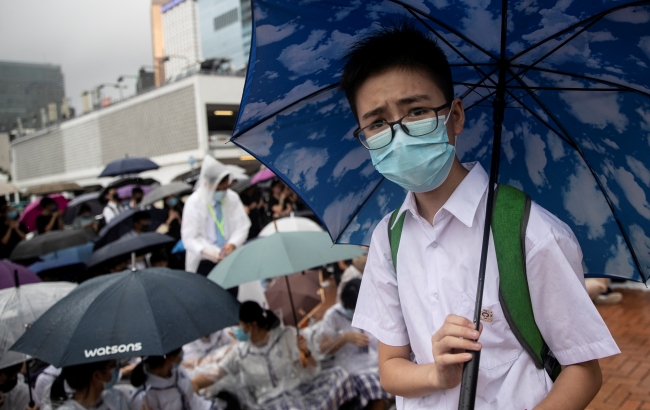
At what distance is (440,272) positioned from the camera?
1344 millimetres

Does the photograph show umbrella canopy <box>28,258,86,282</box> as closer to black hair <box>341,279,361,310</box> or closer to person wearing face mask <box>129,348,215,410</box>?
person wearing face mask <box>129,348,215,410</box>

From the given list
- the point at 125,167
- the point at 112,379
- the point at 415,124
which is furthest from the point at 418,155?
the point at 125,167

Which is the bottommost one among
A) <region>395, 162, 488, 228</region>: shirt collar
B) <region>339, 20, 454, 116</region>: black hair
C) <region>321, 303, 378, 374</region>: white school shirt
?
<region>321, 303, 378, 374</region>: white school shirt

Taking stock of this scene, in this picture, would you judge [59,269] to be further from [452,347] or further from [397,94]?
[452,347]

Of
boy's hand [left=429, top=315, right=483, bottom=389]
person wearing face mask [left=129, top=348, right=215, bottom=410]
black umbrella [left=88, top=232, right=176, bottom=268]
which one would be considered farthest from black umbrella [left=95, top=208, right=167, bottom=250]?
boy's hand [left=429, top=315, right=483, bottom=389]

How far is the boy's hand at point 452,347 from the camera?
1142 millimetres

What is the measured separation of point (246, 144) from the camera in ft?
5.82

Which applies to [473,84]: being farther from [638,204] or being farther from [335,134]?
[638,204]

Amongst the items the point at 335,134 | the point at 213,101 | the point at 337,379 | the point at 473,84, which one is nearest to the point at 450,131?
the point at 473,84

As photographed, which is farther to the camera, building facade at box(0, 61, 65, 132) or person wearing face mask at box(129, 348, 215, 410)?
building facade at box(0, 61, 65, 132)

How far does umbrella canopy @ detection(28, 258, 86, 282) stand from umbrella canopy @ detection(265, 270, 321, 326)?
6.49ft

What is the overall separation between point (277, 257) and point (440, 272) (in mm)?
2580

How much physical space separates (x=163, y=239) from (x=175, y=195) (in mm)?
5024

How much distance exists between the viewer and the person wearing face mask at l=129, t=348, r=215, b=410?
11.7ft
